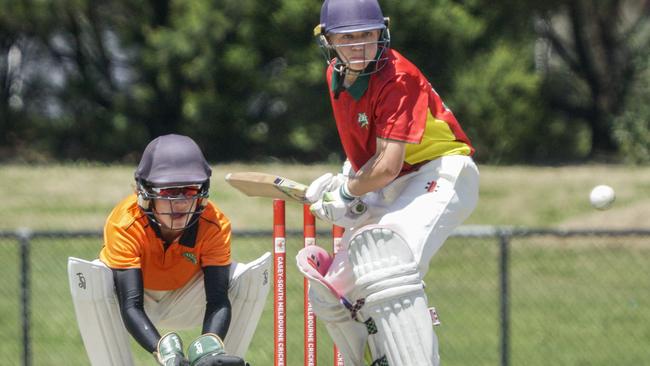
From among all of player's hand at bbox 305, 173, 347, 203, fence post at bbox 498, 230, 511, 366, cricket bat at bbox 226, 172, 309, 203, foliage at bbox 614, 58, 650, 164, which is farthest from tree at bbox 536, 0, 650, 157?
player's hand at bbox 305, 173, 347, 203

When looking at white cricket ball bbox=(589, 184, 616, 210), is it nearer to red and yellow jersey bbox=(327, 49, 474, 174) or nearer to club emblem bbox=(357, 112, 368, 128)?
red and yellow jersey bbox=(327, 49, 474, 174)

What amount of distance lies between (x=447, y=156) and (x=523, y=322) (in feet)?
15.0

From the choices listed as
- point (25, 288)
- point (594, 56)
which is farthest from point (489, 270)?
point (594, 56)

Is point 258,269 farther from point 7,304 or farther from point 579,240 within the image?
point 579,240

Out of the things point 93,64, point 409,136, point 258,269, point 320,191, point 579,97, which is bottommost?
point 579,97

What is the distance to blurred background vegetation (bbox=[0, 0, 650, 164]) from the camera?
55.6 feet

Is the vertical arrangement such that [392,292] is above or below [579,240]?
above

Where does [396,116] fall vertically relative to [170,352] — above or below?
above

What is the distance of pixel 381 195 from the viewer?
485 cm

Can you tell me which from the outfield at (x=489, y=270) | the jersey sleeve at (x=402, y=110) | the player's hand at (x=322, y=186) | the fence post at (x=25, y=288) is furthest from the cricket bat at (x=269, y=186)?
the outfield at (x=489, y=270)

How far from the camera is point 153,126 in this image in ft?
59.8

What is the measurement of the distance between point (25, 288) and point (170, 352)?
309 cm

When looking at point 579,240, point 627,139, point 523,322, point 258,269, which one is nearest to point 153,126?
point 627,139

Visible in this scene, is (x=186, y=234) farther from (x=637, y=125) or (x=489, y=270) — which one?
(x=637, y=125)
